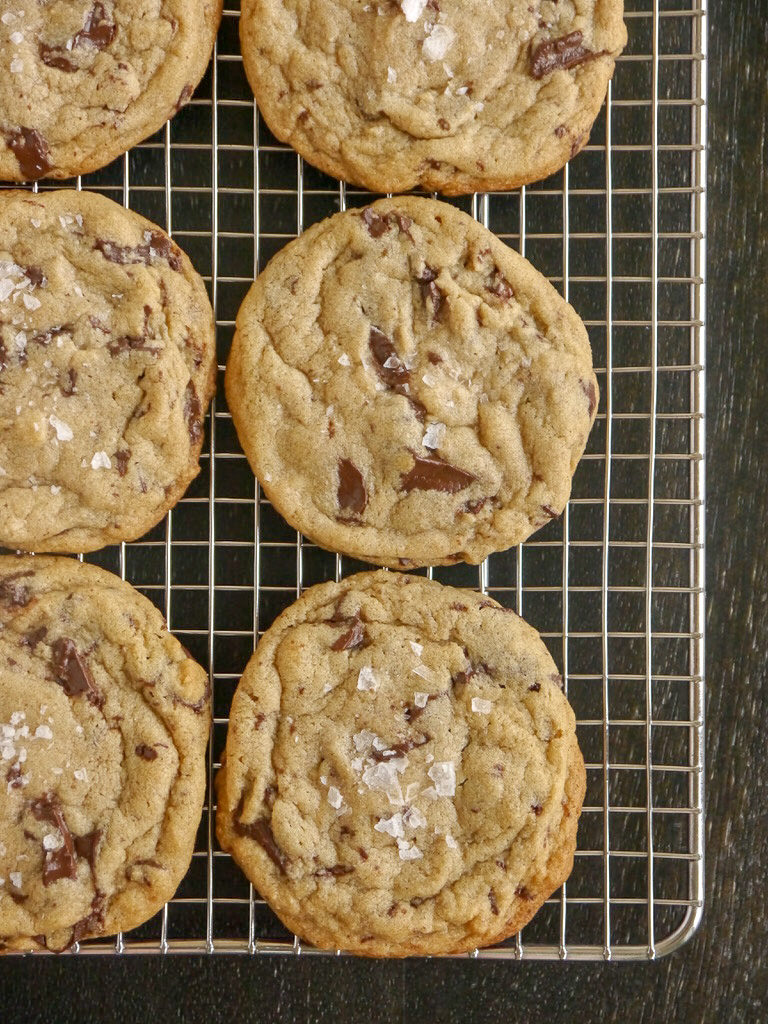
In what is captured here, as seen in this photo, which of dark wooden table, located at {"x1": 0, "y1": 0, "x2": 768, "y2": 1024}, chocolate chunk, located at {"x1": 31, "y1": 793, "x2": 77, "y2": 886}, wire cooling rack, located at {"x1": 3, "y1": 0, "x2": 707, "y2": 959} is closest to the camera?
chocolate chunk, located at {"x1": 31, "y1": 793, "x2": 77, "y2": 886}

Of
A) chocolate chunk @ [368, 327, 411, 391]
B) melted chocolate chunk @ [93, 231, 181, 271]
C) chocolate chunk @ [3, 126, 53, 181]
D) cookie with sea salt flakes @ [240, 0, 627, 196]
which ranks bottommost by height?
chocolate chunk @ [368, 327, 411, 391]

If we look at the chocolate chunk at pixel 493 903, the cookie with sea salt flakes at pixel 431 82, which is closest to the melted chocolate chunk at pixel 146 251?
A: the cookie with sea salt flakes at pixel 431 82

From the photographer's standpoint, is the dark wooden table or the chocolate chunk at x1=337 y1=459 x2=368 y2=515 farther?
the dark wooden table

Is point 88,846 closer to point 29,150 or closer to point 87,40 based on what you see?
point 29,150

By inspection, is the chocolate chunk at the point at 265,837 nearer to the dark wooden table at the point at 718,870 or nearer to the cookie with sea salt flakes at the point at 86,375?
the dark wooden table at the point at 718,870

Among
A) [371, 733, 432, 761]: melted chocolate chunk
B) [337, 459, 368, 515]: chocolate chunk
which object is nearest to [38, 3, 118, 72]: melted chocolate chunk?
[337, 459, 368, 515]: chocolate chunk

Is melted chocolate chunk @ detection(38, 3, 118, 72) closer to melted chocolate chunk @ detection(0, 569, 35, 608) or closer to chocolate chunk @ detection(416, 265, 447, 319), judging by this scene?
chocolate chunk @ detection(416, 265, 447, 319)

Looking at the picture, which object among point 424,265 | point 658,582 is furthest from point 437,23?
point 658,582

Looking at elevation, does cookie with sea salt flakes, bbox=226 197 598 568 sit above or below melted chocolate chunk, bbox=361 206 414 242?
below
